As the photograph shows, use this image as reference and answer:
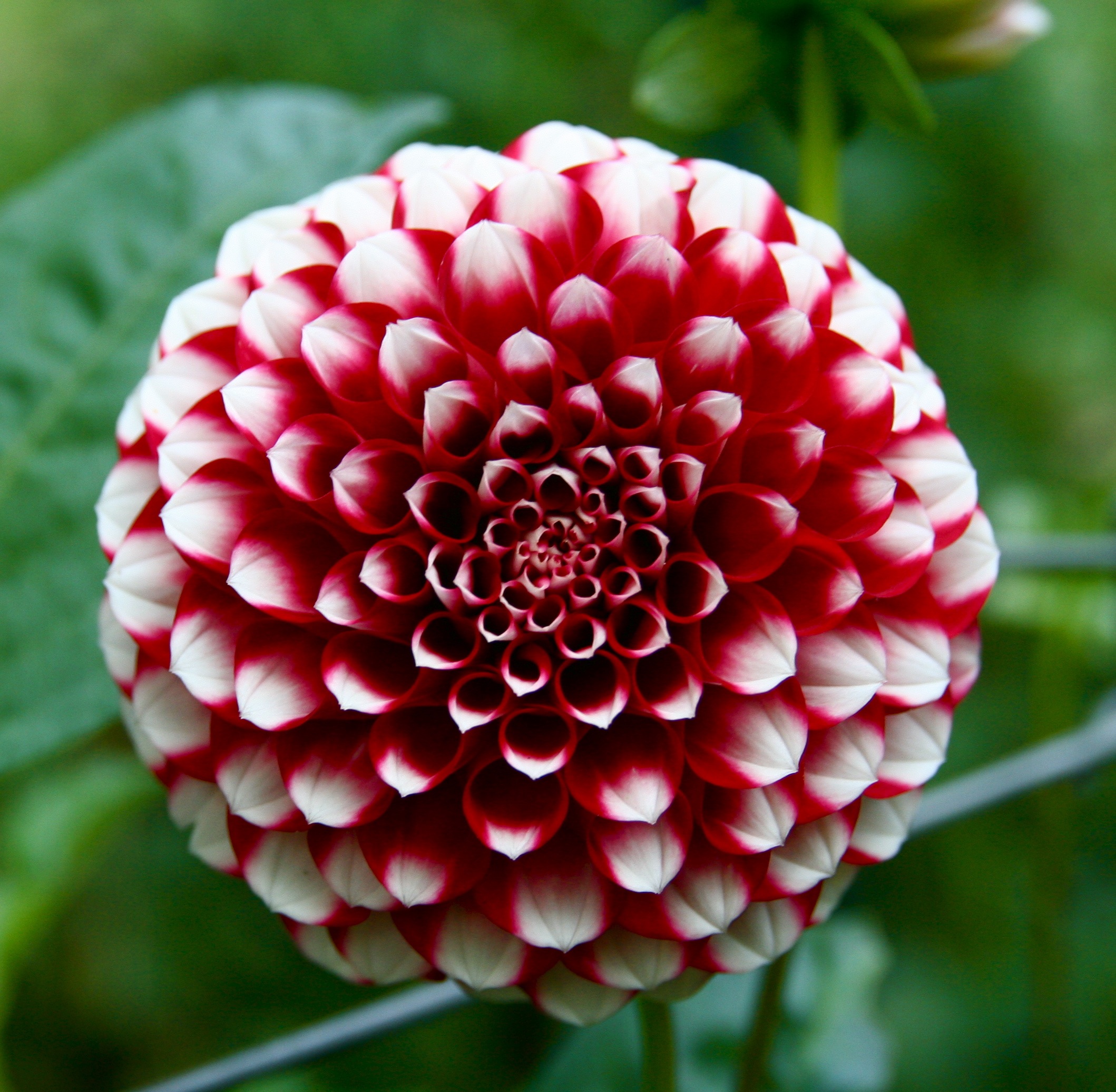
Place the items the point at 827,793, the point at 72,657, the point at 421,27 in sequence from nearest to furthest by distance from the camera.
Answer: the point at 827,793
the point at 72,657
the point at 421,27

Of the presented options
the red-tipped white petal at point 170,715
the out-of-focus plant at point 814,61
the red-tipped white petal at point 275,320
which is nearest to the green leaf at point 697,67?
the out-of-focus plant at point 814,61

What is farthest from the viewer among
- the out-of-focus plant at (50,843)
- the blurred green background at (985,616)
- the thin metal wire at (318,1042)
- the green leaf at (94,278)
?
the blurred green background at (985,616)

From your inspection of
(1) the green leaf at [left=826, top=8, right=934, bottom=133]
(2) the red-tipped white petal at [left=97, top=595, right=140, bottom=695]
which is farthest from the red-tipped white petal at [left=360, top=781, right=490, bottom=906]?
(1) the green leaf at [left=826, top=8, right=934, bottom=133]

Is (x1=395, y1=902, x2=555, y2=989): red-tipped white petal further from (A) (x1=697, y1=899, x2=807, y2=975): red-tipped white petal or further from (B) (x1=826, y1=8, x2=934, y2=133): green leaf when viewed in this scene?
(B) (x1=826, y1=8, x2=934, y2=133): green leaf

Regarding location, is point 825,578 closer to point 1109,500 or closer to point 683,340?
point 683,340

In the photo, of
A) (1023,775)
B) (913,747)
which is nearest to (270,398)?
(913,747)

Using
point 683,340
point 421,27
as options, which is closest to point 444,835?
point 683,340

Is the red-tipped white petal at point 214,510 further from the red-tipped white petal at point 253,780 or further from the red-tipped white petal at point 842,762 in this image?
the red-tipped white petal at point 842,762
